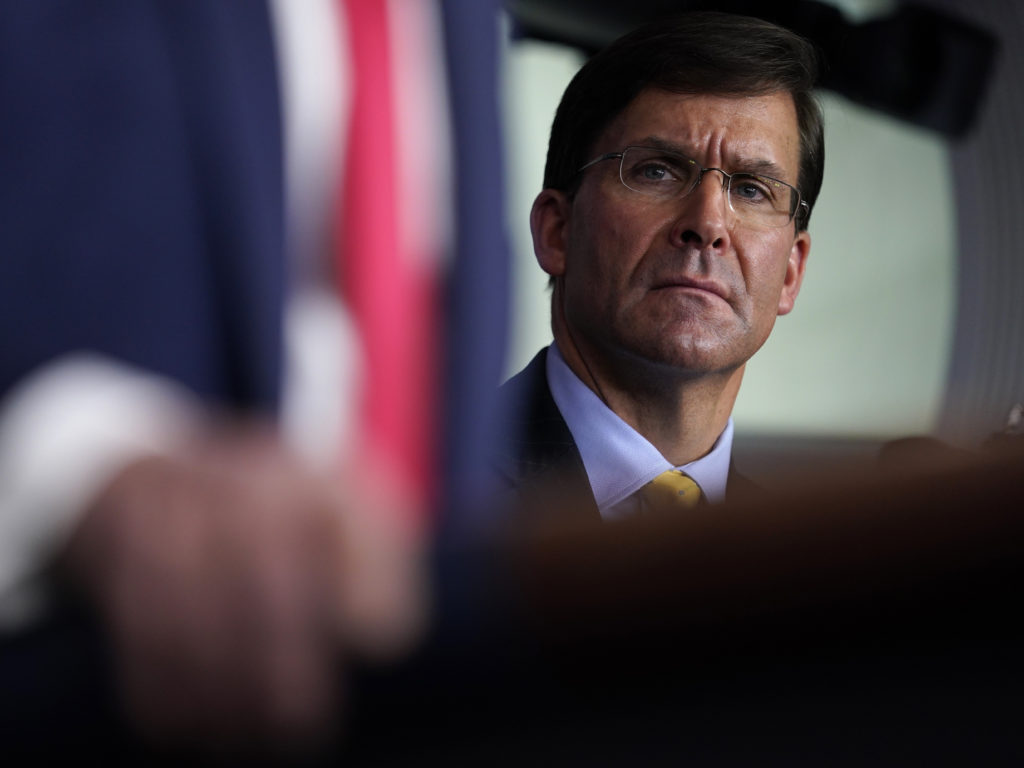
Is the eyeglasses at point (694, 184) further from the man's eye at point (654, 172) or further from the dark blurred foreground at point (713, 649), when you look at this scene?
the dark blurred foreground at point (713, 649)

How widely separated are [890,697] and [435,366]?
0.62 feet

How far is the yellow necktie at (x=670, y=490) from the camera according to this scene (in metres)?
0.60

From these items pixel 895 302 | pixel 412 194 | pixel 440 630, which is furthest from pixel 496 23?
pixel 895 302

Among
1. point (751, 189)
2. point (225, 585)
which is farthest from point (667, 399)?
point (225, 585)

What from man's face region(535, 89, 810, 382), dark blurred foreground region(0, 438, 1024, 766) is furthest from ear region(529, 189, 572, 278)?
dark blurred foreground region(0, 438, 1024, 766)

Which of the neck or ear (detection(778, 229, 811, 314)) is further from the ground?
ear (detection(778, 229, 811, 314))

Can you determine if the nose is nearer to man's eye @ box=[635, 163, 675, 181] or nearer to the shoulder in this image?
man's eye @ box=[635, 163, 675, 181]

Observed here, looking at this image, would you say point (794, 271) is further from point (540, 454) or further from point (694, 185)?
point (540, 454)

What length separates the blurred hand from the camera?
8.0 inches

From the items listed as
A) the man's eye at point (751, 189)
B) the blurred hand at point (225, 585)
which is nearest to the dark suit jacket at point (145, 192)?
the blurred hand at point (225, 585)

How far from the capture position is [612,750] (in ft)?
0.98

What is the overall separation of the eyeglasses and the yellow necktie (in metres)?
0.18

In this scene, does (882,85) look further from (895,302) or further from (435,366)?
(435,366)

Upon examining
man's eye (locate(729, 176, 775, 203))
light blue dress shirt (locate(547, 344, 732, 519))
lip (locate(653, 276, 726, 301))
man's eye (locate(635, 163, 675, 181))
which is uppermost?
man's eye (locate(635, 163, 675, 181))
